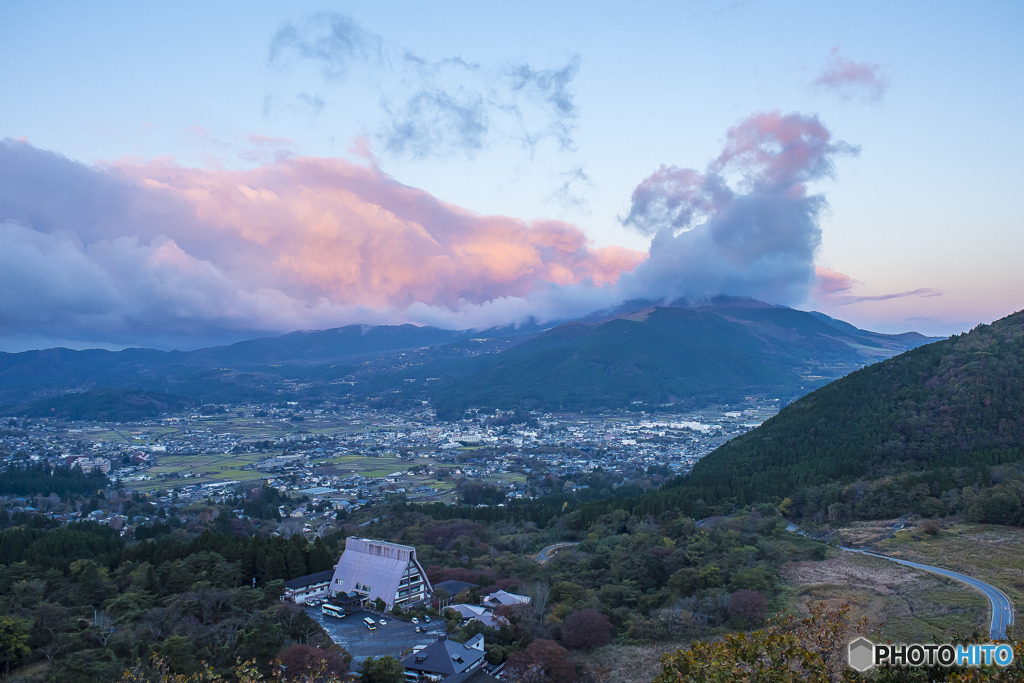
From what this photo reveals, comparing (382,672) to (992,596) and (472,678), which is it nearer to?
(472,678)

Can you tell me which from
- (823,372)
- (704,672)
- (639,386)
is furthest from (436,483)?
(823,372)

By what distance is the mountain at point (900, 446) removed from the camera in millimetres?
30750

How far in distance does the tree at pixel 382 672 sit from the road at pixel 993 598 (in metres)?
14.8

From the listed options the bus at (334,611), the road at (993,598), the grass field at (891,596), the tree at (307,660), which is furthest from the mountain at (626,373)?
the tree at (307,660)

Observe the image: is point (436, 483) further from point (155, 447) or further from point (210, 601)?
point (155, 447)

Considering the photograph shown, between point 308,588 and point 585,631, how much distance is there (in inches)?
536

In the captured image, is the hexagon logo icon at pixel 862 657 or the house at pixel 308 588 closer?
the hexagon logo icon at pixel 862 657

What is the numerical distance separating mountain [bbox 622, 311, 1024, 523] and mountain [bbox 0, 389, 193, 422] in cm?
13224

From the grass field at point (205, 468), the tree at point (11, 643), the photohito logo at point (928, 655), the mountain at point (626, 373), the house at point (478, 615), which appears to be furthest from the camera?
the mountain at point (626, 373)

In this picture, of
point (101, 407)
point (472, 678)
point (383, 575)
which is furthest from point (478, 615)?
point (101, 407)

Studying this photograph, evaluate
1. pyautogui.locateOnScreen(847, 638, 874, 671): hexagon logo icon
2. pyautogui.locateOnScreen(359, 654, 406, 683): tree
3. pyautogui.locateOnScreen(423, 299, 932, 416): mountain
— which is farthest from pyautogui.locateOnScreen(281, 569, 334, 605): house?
pyautogui.locateOnScreen(423, 299, 932, 416): mountain

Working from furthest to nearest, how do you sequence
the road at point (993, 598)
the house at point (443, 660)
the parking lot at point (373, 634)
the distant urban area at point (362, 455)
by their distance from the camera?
the distant urban area at point (362, 455) < the parking lot at point (373, 634) < the house at point (443, 660) < the road at point (993, 598)

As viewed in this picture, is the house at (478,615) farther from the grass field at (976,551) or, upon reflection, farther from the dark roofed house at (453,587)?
the grass field at (976,551)

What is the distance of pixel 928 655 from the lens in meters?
8.83
